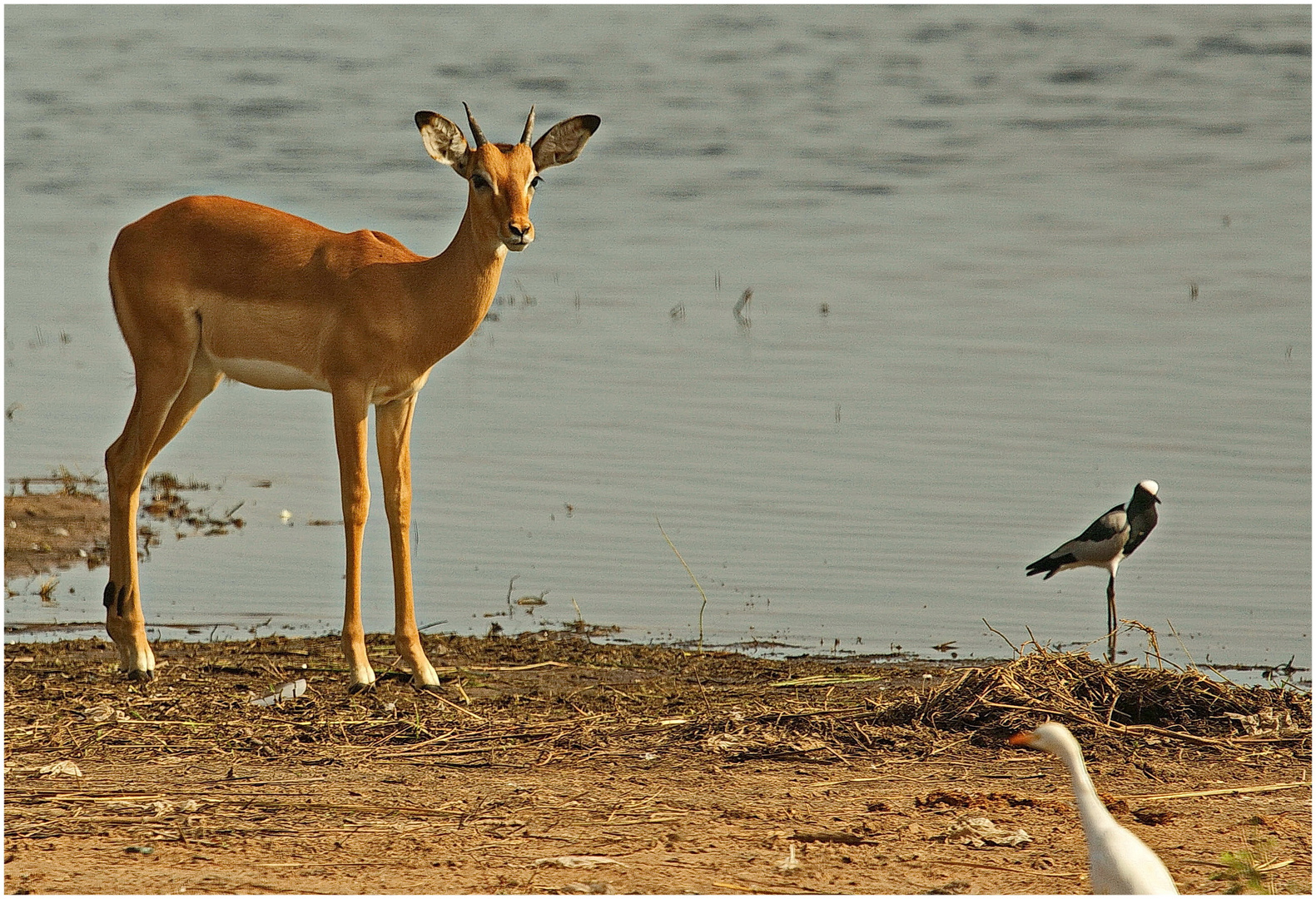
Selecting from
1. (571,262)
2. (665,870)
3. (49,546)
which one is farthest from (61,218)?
(665,870)

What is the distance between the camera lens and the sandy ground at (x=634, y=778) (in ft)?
18.2

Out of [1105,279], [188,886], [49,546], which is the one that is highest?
[1105,279]

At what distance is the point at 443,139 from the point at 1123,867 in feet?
13.7

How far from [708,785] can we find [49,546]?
5.15m

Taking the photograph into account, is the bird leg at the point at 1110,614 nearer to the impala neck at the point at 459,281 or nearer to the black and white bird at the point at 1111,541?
the black and white bird at the point at 1111,541

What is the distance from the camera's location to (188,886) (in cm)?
534

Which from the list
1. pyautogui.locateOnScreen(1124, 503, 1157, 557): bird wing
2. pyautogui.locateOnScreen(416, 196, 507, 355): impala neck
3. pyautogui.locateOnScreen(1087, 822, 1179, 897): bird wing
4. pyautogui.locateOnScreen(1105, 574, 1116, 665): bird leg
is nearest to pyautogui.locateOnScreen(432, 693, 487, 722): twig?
pyautogui.locateOnScreen(416, 196, 507, 355): impala neck

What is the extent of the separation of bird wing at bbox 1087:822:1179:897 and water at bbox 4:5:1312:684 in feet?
12.3

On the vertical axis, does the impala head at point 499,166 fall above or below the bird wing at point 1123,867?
above

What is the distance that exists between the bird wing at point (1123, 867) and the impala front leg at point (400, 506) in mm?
3716

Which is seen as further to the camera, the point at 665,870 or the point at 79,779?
the point at 79,779

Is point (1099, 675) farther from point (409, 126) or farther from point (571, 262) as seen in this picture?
point (409, 126)

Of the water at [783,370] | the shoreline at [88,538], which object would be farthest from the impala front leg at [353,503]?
the water at [783,370]

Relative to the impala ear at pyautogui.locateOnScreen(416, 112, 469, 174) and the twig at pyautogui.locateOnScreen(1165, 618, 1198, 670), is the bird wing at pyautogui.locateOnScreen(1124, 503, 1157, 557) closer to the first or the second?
the twig at pyautogui.locateOnScreen(1165, 618, 1198, 670)
